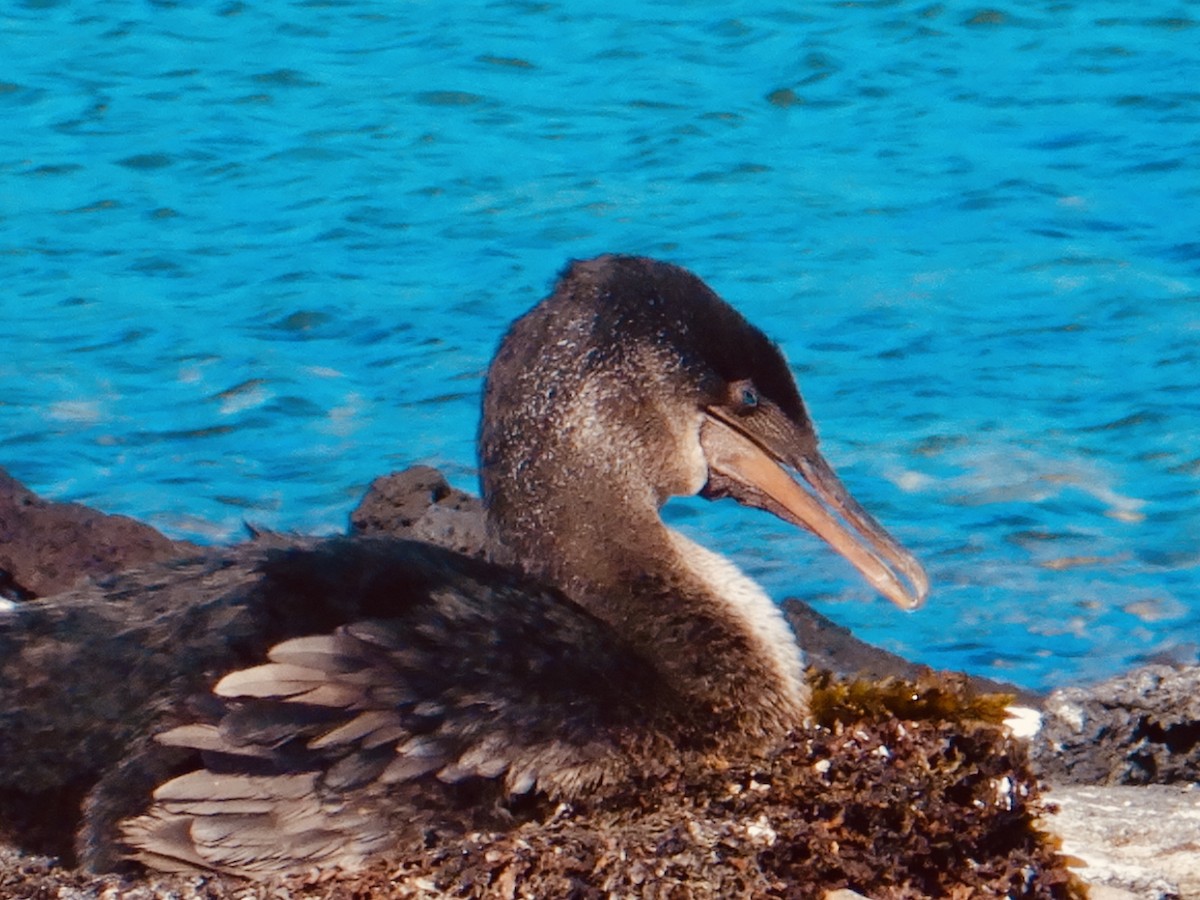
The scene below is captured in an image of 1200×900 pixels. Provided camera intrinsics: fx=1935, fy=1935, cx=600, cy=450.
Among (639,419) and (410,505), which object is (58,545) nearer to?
(410,505)

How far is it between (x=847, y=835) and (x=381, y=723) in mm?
867

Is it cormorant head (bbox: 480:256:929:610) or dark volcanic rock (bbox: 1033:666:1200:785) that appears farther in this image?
dark volcanic rock (bbox: 1033:666:1200:785)

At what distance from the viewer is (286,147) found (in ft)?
37.7

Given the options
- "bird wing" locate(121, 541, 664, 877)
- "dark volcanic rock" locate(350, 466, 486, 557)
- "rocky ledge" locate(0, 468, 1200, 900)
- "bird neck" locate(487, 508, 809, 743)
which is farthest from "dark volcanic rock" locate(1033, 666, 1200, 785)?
"dark volcanic rock" locate(350, 466, 486, 557)

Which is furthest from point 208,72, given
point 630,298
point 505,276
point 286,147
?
point 630,298

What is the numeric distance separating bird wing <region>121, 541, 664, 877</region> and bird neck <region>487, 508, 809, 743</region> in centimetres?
14

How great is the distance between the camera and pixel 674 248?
1020cm

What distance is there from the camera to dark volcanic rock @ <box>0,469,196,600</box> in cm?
539

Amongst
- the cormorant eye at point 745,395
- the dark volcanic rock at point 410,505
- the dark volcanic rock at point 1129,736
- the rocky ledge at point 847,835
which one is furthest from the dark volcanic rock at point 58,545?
the dark volcanic rock at point 1129,736

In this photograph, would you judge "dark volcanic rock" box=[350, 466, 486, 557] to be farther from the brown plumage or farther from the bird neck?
the bird neck

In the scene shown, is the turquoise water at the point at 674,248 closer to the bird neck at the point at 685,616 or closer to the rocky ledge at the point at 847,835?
the rocky ledge at the point at 847,835

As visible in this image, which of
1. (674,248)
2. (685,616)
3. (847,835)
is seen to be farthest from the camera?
(674,248)

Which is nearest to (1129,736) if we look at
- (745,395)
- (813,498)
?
(813,498)

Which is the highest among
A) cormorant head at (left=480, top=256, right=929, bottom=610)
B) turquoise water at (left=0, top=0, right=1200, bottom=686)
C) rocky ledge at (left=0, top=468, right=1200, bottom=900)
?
cormorant head at (left=480, top=256, right=929, bottom=610)
